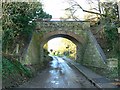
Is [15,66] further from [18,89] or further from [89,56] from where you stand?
[89,56]

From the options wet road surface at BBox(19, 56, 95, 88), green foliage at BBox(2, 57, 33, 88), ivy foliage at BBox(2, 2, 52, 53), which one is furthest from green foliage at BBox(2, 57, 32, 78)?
ivy foliage at BBox(2, 2, 52, 53)

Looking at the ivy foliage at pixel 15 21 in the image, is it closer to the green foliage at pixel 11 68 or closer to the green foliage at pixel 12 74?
the green foliage at pixel 11 68

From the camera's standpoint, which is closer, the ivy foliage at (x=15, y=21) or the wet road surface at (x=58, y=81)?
the wet road surface at (x=58, y=81)

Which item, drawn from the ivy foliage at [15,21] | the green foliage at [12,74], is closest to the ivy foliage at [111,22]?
the ivy foliage at [15,21]

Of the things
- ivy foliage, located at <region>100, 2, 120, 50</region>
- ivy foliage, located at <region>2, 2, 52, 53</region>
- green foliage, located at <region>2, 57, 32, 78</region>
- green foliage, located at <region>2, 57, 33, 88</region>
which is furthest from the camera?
ivy foliage, located at <region>100, 2, 120, 50</region>

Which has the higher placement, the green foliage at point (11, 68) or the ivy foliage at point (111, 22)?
the ivy foliage at point (111, 22)

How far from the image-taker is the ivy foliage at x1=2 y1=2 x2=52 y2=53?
2264 centimetres

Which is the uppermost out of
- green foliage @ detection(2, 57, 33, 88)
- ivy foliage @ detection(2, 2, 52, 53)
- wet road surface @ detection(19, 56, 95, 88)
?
ivy foliage @ detection(2, 2, 52, 53)

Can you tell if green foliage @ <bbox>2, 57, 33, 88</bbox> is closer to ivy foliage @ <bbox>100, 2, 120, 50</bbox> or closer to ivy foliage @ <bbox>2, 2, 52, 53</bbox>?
ivy foliage @ <bbox>2, 2, 52, 53</bbox>

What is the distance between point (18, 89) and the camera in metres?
16.0

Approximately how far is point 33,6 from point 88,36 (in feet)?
47.3

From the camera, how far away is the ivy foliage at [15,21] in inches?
891

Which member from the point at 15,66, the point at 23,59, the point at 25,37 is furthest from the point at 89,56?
the point at 15,66

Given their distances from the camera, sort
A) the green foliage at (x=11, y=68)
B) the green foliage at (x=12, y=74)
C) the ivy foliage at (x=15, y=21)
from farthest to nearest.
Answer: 1. the ivy foliage at (x=15, y=21)
2. the green foliage at (x=11, y=68)
3. the green foliage at (x=12, y=74)
